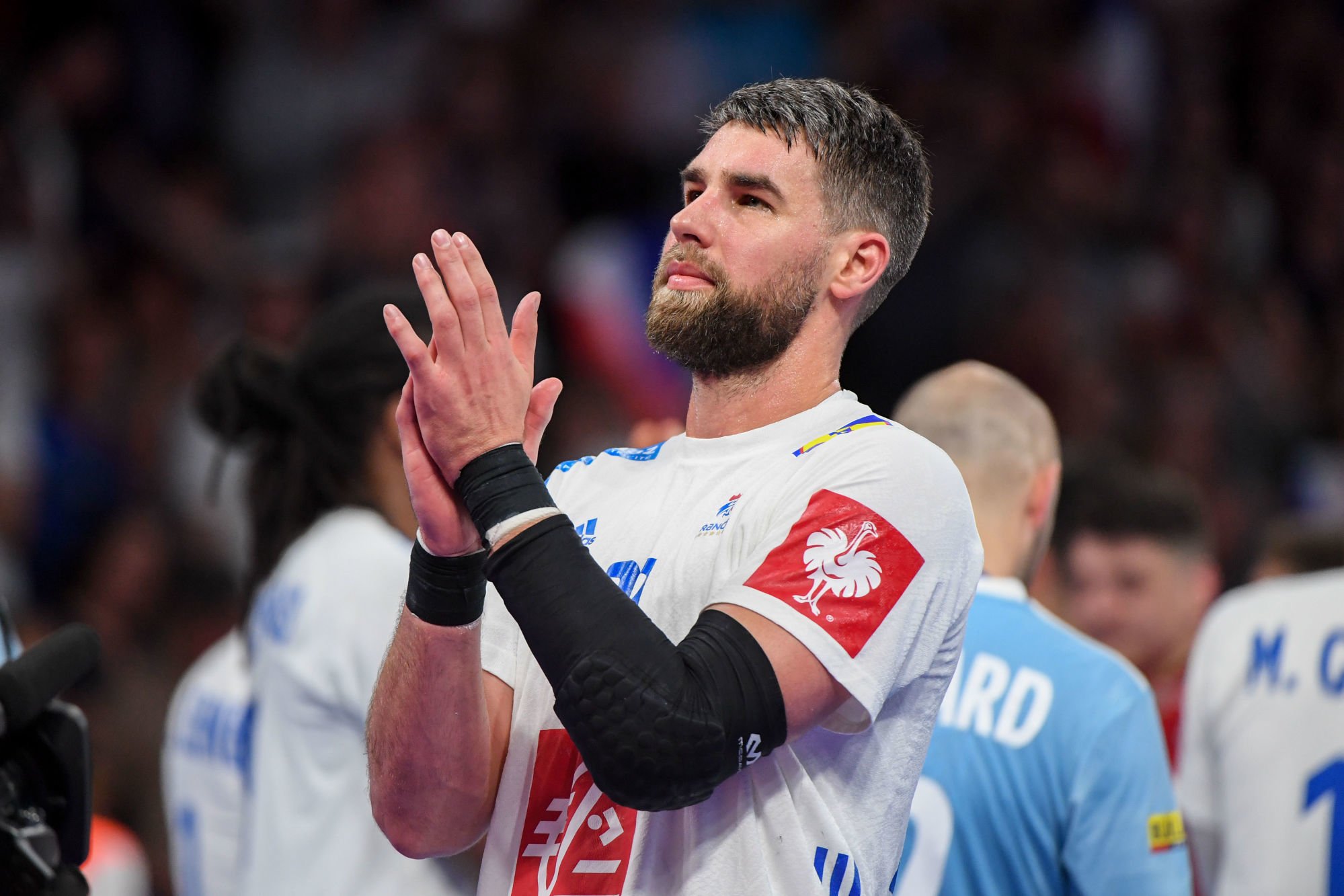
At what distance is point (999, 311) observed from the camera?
26.5 feet

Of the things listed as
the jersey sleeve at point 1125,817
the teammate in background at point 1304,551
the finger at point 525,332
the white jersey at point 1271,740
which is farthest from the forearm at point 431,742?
the teammate in background at point 1304,551

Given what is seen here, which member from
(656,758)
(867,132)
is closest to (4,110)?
(867,132)

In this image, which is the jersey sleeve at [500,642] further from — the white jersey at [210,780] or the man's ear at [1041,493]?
the white jersey at [210,780]

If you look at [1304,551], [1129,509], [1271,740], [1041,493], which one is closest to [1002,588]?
[1041,493]

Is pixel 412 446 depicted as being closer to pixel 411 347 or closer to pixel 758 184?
pixel 411 347

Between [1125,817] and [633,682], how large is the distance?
1.58 meters

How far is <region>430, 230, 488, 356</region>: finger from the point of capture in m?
2.13

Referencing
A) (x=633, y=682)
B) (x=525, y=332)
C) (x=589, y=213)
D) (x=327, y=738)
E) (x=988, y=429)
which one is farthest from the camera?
(x=589, y=213)

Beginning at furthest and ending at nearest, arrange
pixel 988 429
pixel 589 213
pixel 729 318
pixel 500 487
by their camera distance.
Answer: pixel 589 213 < pixel 988 429 < pixel 729 318 < pixel 500 487

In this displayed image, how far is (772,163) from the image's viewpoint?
2471 millimetres

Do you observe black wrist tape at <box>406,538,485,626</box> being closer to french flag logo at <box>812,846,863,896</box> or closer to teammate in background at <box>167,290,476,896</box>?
french flag logo at <box>812,846,863,896</box>

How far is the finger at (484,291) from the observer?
2148mm

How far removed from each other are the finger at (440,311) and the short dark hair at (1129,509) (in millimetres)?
3462

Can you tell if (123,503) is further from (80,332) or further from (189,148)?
(189,148)
